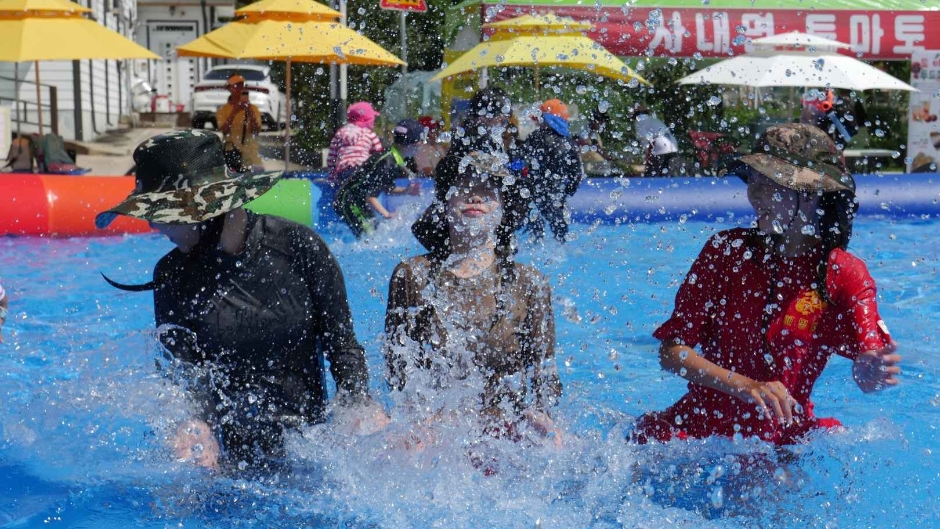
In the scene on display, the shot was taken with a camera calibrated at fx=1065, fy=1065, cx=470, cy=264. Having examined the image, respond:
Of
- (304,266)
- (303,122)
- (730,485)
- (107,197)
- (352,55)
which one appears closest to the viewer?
(304,266)

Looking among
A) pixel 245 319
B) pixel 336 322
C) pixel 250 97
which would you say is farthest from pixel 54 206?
pixel 250 97

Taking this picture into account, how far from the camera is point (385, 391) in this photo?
4.12 m

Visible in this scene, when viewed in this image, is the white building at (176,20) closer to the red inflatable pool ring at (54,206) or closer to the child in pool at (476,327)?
the red inflatable pool ring at (54,206)

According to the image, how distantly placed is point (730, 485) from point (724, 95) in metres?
18.0

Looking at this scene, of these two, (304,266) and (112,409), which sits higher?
(304,266)

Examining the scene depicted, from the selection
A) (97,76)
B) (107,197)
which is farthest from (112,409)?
(97,76)

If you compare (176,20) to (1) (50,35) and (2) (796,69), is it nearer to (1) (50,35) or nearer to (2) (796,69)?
(1) (50,35)

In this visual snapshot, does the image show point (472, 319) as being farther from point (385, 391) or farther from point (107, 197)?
point (107, 197)

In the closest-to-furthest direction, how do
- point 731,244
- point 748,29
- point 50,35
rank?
1. point 731,244
2. point 50,35
3. point 748,29

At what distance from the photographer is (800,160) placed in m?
3.31

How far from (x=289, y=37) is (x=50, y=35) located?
10.6 feet

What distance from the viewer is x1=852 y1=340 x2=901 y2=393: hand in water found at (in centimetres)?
318

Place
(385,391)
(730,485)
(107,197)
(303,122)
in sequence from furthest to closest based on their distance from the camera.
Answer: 1. (303,122)
2. (107,197)
3. (385,391)
4. (730,485)

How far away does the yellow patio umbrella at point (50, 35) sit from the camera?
13625mm
